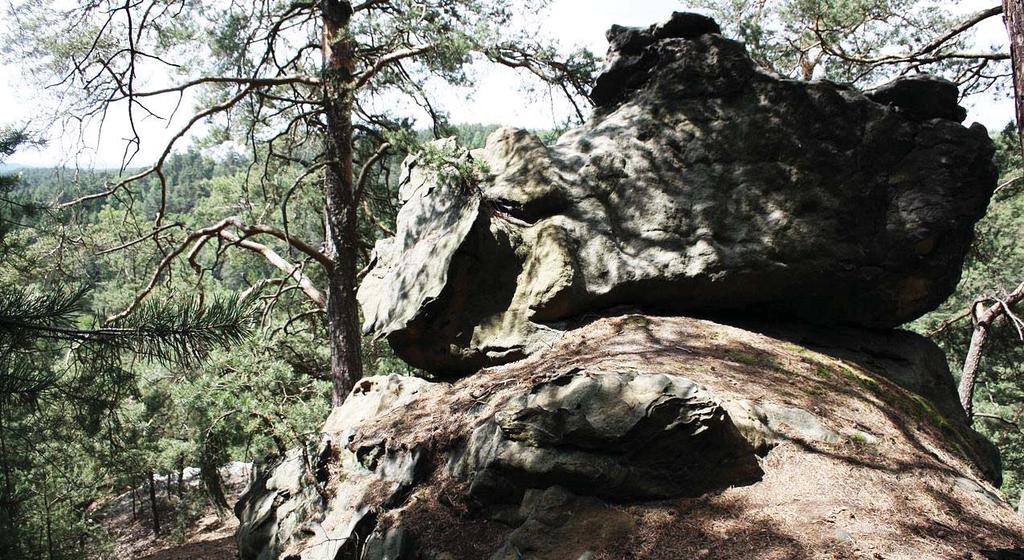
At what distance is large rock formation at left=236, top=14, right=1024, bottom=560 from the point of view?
3541 mm

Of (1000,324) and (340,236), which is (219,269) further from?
(1000,324)

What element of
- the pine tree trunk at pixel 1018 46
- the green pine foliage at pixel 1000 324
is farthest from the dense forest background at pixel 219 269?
the pine tree trunk at pixel 1018 46

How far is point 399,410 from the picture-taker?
5641 mm

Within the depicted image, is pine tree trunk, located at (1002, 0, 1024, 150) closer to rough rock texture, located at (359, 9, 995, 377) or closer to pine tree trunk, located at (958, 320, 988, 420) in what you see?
rough rock texture, located at (359, 9, 995, 377)

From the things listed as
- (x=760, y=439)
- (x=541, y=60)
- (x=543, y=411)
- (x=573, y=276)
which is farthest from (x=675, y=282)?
(x=541, y=60)

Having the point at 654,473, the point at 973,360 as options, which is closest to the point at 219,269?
the point at 654,473

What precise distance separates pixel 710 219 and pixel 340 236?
14.8ft

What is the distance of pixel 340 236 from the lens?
803cm

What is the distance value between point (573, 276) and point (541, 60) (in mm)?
3741

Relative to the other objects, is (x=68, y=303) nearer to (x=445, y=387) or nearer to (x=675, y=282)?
(x=445, y=387)

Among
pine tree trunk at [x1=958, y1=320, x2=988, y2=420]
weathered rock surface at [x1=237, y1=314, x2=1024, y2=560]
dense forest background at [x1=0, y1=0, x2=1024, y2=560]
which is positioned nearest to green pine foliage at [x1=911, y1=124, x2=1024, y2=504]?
dense forest background at [x1=0, y1=0, x2=1024, y2=560]

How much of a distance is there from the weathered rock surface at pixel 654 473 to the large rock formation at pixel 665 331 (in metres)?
0.02

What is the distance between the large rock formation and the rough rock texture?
2 centimetres

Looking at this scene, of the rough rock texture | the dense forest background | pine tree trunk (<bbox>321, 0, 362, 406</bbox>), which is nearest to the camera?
the dense forest background
